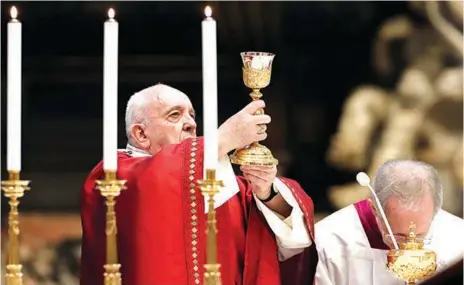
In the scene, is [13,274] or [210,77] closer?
[210,77]

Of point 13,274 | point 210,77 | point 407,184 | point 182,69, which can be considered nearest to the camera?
point 210,77

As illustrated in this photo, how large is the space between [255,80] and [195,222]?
0.37 m

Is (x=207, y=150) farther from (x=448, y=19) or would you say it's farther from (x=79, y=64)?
(x=448, y=19)

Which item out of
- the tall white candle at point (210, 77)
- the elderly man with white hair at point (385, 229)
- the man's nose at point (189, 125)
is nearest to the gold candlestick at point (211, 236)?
the tall white candle at point (210, 77)

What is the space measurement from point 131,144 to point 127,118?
73 mm

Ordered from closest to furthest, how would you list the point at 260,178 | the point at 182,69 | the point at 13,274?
the point at 13,274 → the point at 260,178 → the point at 182,69

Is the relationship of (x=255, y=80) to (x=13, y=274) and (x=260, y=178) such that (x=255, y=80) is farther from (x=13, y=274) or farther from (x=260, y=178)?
(x=13, y=274)

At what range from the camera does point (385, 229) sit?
10.6 feet

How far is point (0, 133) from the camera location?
224 inches

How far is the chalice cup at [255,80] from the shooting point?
285cm

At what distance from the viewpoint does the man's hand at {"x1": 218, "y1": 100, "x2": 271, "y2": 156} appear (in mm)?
2855

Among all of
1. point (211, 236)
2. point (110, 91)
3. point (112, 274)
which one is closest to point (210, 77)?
point (110, 91)

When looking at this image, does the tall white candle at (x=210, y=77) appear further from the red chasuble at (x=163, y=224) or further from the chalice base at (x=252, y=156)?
the red chasuble at (x=163, y=224)

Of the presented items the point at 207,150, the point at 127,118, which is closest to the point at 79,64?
the point at 127,118
